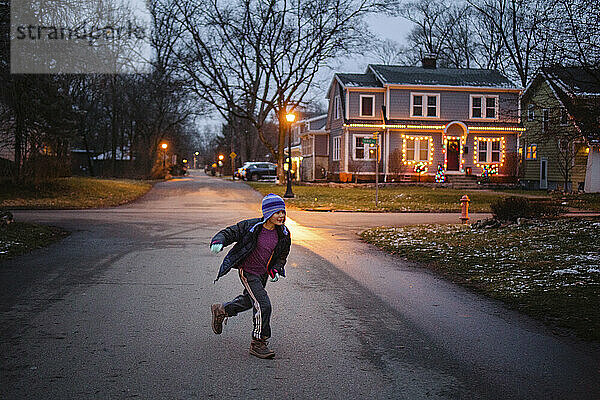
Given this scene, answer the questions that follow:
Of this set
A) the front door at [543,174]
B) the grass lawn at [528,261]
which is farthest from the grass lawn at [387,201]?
the front door at [543,174]

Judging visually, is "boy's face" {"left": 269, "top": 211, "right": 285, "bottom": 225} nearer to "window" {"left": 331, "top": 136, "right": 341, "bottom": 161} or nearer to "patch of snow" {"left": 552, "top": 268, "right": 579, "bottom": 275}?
"patch of snow" {"left": 552, "top": 268, "right": 579, "bottom": 275}

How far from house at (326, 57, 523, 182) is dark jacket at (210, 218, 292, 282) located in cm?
3675

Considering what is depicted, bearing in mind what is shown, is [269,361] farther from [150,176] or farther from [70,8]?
[150,176]

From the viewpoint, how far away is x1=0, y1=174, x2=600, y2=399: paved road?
484cm

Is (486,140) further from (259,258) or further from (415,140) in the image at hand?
(259,258)

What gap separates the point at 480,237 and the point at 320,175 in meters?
37.2

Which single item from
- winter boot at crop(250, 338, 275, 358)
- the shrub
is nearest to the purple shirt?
winter boot at crop(250, 338, 275, 358)

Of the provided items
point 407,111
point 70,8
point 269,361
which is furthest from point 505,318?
point 407,111

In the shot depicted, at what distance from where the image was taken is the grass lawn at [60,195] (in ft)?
81.5

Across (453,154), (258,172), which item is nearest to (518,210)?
Answer: (453,154)

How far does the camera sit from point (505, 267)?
10469 millimetres

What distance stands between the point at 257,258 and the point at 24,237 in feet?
31.8

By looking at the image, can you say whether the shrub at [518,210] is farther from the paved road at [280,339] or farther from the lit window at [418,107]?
the lit window at [418,107]

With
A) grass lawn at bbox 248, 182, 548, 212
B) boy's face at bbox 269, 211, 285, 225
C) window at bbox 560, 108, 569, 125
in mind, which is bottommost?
grass lawn at bbox 248, 182, 548, 212
